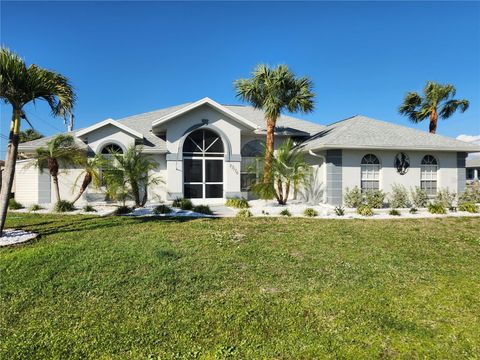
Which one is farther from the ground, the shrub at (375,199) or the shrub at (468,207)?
the shrub at (375,199)

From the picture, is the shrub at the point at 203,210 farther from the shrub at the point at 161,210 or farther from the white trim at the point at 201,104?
the white trim at the point at 201,104

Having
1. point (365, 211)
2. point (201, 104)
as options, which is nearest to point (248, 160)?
point (201, 104)

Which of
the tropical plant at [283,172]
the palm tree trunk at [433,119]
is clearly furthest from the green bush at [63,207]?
the palm tree trunk at [433,119]

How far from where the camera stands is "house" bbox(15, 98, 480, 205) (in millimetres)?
15219

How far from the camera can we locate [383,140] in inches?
607

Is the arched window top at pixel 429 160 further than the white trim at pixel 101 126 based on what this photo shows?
Yes

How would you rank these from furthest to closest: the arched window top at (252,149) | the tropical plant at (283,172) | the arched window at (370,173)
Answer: the arched window top at (252,149), the arched window at (370,173), the tropical plant at (283,172)

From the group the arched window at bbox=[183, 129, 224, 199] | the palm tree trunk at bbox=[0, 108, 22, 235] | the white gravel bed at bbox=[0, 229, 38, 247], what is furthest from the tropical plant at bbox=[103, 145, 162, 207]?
the palm tree trunk at bbox=[0, 108, 22, 235]

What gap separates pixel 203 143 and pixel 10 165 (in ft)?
32.9

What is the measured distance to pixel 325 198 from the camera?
15.5 m

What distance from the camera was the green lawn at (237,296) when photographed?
3695 mm

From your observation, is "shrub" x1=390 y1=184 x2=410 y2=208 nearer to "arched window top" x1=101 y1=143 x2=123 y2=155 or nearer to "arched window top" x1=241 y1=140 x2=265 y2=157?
"arched window top" x1=241 y1=140 x2=265 y2=157

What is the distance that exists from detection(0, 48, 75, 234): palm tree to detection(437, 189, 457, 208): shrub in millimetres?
17550

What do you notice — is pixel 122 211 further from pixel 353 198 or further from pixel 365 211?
pixel 353 198
